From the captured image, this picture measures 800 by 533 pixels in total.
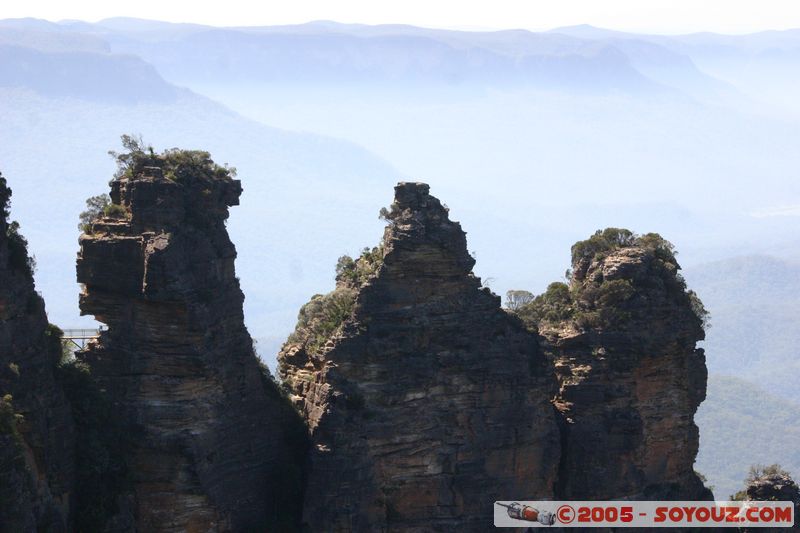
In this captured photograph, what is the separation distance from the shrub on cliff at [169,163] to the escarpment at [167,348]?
0.49 ft

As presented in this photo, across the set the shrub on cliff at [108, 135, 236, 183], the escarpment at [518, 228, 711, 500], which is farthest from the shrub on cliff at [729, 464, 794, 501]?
the shrub on cliff at [108, 135, 236, 183]

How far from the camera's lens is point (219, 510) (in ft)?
167

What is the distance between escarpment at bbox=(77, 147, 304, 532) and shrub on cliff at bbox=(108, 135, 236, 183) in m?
0.15

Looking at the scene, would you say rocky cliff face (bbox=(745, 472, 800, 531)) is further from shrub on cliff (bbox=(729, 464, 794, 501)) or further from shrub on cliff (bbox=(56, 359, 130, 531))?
shrub on cliff (bbox=(56, 359, 130, 531))

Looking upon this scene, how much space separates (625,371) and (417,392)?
9366 mm

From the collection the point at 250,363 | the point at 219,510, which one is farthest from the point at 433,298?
the point at 219,510

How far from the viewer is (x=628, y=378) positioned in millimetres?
59500

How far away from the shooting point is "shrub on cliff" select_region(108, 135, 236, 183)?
51969mm

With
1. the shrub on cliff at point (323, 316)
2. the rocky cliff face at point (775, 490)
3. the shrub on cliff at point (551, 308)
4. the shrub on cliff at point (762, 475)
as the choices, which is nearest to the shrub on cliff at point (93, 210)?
the shrub on cliff at point (323, 316)

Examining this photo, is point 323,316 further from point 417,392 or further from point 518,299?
point 518,299

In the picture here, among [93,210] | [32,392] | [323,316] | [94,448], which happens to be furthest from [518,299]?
[32,392]

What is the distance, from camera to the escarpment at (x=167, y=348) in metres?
49.8

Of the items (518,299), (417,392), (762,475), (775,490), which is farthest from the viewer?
(762,475)

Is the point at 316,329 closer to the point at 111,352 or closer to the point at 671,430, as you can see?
the point at 111,352
